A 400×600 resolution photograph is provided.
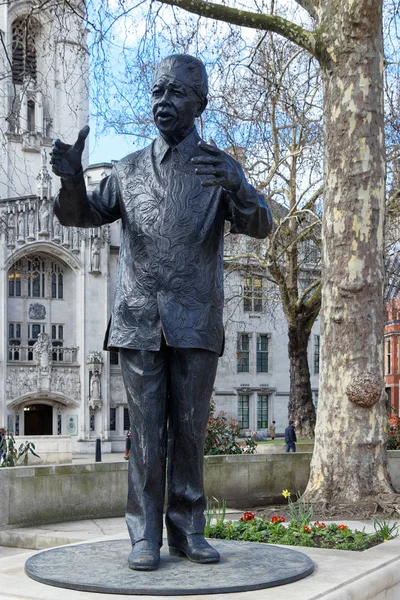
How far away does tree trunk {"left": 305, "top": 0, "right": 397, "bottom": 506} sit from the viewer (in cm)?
1075

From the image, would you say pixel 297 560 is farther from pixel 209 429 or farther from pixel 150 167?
pixel 209 429

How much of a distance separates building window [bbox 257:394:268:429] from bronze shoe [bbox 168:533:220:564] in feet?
164

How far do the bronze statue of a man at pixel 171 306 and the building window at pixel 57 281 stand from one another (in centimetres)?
4454

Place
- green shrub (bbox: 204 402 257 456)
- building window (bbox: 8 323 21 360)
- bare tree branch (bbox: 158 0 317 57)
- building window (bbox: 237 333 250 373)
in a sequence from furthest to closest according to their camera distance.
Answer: building window (bbox: 237 333 250 373) < building window (bbox: 8 323 21 360) < green shrub (bbox: 204 402 257 456) < bare tree branch (bbox: 158 0 317 57)

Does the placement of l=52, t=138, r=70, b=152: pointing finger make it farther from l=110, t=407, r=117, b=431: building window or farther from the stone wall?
l=110, t=407, r=117, b=431: building window

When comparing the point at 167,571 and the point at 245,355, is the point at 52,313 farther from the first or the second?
the point at 167,571

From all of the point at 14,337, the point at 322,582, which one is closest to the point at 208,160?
the point at 322,582

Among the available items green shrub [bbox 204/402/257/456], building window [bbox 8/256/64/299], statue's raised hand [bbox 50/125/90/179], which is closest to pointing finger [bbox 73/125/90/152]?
statue's raised hand [bbox 50/125/90/179]

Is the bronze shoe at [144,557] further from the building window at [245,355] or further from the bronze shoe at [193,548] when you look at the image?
the building window at [245,355]

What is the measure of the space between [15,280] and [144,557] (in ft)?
145

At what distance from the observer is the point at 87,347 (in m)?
48.8

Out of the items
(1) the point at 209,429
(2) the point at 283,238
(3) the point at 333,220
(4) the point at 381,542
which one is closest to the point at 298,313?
(2) the point at 283,238

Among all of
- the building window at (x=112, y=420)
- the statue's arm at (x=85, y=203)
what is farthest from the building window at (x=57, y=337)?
the statue's arm at (x=85, y=203)

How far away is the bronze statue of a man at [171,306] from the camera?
4.84m
